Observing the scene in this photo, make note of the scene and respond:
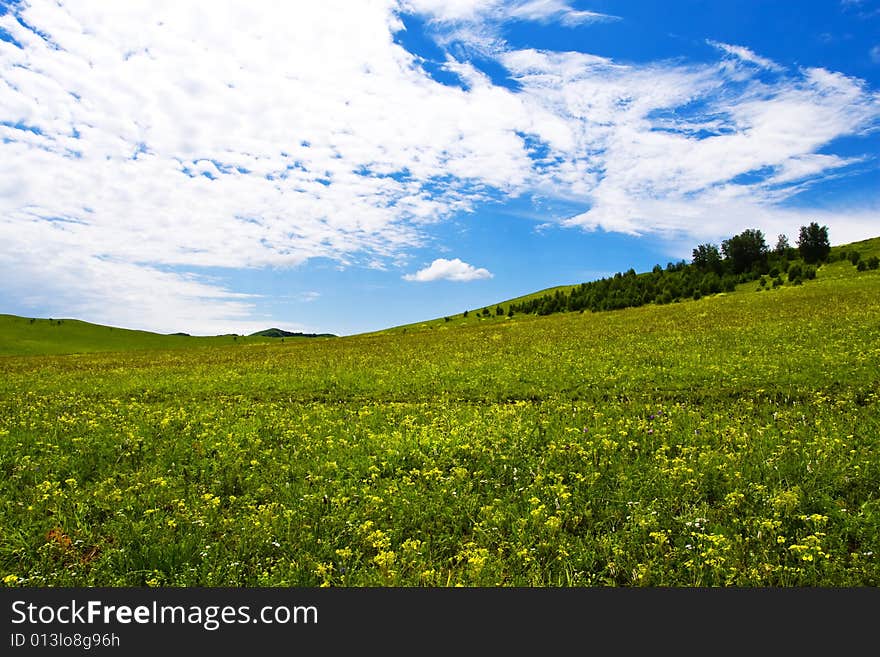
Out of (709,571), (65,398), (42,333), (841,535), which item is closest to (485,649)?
(709,571)

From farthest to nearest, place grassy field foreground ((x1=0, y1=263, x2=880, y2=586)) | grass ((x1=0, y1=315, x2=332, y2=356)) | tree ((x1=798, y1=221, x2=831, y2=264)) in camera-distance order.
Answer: grass ((x1=0, y1=315, x2=332, y2=356)) < tree ((x1=798, y1=221, x2=831, y2=264)) < grassy field foreground ((x1=0, y1=263, x2=880, y2=586))

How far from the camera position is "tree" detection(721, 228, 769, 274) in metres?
87.2

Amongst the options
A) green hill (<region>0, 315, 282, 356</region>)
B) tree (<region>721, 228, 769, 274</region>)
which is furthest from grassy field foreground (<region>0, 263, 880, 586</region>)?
green hill (<region>0, 315, 282, 356</region>)

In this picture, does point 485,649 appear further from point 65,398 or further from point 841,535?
point 65,398

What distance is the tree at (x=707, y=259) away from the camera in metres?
91.4

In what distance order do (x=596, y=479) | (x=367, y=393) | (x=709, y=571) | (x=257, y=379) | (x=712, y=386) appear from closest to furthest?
1. (x=709, y=571)
2. (x=596, y=479)
3. (x=712, y=386)
4. (x=367, y=393)
5. (x=257, y=379)

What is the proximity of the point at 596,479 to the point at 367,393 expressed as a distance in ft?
44.7

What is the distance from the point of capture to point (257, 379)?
2659 cm

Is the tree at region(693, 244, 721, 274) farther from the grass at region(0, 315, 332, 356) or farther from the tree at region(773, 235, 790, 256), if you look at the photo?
the grass at region(0, 315, 332, 356)

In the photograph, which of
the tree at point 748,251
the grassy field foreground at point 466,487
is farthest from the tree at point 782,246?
the grassy field foreground at point 466,487

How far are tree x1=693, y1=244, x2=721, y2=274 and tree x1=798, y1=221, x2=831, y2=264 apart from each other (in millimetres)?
13138

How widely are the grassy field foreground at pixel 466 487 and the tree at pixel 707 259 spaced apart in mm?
80763

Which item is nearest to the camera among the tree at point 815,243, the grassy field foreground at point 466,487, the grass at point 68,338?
the grassy field foreground at point 466,487

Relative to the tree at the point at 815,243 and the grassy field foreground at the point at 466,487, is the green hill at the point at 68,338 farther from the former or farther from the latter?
the tree at the point at 815,243
